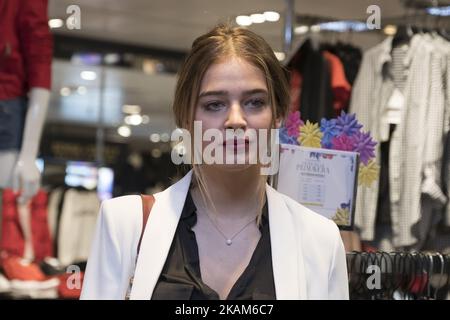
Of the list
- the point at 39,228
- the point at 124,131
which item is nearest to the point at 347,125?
the point at 39,228

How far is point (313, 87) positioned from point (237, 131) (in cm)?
188

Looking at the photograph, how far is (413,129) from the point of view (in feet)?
11.4

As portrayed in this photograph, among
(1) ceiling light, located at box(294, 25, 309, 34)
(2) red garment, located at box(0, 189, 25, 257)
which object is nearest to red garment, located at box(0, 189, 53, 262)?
(2) red garment, located at box(0, 189, 25, 257)

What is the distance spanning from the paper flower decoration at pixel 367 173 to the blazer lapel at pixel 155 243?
1.00 metres

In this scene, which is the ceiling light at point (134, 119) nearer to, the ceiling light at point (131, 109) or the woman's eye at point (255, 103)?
the ceiling light at point (131, 109)

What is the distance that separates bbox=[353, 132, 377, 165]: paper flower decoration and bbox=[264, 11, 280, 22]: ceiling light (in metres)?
0.56

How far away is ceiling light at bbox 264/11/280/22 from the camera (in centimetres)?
298

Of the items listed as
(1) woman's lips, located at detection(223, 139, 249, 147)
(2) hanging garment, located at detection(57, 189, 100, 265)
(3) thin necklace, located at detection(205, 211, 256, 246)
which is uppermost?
(1) woman's lips, located at detection(223, 139, 249, 147)

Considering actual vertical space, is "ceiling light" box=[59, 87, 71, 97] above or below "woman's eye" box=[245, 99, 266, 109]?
above

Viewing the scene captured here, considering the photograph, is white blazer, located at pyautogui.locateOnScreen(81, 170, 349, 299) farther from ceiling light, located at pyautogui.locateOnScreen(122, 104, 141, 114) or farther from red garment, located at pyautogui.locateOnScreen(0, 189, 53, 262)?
ceiling light, located at pyautogui.locateOnScreen(122, 104, 141, 114)

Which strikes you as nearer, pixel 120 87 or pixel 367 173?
pixel 367 173

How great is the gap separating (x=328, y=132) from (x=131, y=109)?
5.74m

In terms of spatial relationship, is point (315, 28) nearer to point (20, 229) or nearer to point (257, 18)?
point (257, 18)
